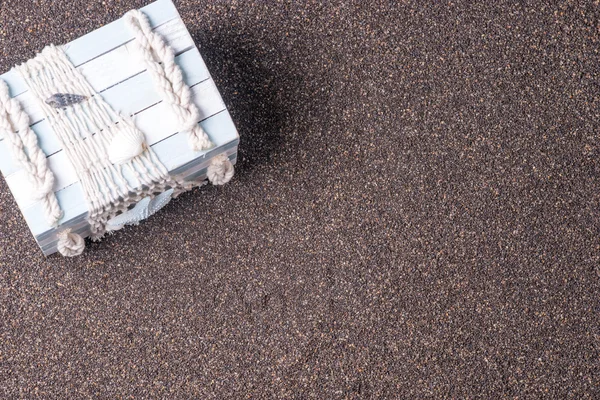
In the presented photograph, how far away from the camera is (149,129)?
0.85 metres

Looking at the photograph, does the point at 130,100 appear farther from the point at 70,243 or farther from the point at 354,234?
the point at 354,234

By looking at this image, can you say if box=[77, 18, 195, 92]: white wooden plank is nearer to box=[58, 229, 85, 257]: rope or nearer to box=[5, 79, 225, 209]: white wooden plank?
box=[5, 79, 225, 209]: white wooden plank

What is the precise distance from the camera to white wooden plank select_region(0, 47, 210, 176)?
33.3 inches

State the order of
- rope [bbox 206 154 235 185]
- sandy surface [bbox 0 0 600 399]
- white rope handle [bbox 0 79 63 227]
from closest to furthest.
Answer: white rope handle [bbox 0 79 63 227] → rope [bbox 206 154 235 185] → sandy surface [bbox 0 0 600 399]

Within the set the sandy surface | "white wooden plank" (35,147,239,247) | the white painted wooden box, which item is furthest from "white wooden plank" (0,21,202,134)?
the sandy surface

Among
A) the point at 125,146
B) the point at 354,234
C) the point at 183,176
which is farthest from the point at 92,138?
the point at 354,234

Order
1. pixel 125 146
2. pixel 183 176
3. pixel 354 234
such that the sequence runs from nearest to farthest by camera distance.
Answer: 1. pixel 125 146
2. pixel 183 176
3. pixel 354 234

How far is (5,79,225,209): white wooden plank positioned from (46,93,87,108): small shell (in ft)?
0.23

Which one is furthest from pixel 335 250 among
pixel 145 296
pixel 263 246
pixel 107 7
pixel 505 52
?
pixel 107 7

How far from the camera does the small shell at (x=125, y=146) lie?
83 cm

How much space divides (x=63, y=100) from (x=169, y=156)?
0.17 m

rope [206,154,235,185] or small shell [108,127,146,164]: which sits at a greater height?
small shell [108,127,146,164]

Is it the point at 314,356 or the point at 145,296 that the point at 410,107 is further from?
the point at 145,296

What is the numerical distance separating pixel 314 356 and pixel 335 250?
20cm
